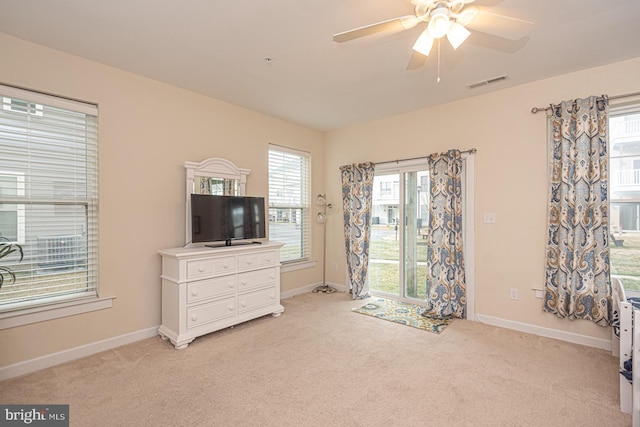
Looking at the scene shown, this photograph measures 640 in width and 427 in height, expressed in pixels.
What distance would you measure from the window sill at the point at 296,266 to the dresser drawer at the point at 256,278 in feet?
2.33

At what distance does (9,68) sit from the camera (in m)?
2.35

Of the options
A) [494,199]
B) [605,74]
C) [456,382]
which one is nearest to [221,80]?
[494,199]

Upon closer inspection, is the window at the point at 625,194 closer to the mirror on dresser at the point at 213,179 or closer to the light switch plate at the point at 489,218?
the light switch plate at the point at 489,218

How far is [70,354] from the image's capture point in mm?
2598

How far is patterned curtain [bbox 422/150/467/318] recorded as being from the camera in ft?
11.7

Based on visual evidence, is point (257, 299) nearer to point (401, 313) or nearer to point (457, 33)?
point (401, 313)

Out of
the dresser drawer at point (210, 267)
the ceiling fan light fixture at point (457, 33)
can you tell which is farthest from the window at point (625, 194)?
the dresser drawer at point (210, 267)

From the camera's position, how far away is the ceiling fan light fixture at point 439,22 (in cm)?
173

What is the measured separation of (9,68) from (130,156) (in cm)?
102

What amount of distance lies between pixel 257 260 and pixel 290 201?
4.59 ft

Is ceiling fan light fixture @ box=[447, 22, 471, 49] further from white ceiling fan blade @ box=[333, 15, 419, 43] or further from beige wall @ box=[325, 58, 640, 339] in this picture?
beige wall @ box=[325, 58, 640, 339]

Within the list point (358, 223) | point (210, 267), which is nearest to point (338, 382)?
point (210, 267)

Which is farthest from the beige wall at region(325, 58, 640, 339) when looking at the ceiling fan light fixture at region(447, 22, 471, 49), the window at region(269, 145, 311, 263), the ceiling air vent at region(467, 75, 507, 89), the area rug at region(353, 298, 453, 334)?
the window at region(269, 145, 311, 263)

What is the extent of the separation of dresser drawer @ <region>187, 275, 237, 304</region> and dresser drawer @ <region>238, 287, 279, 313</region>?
187 millimetres
